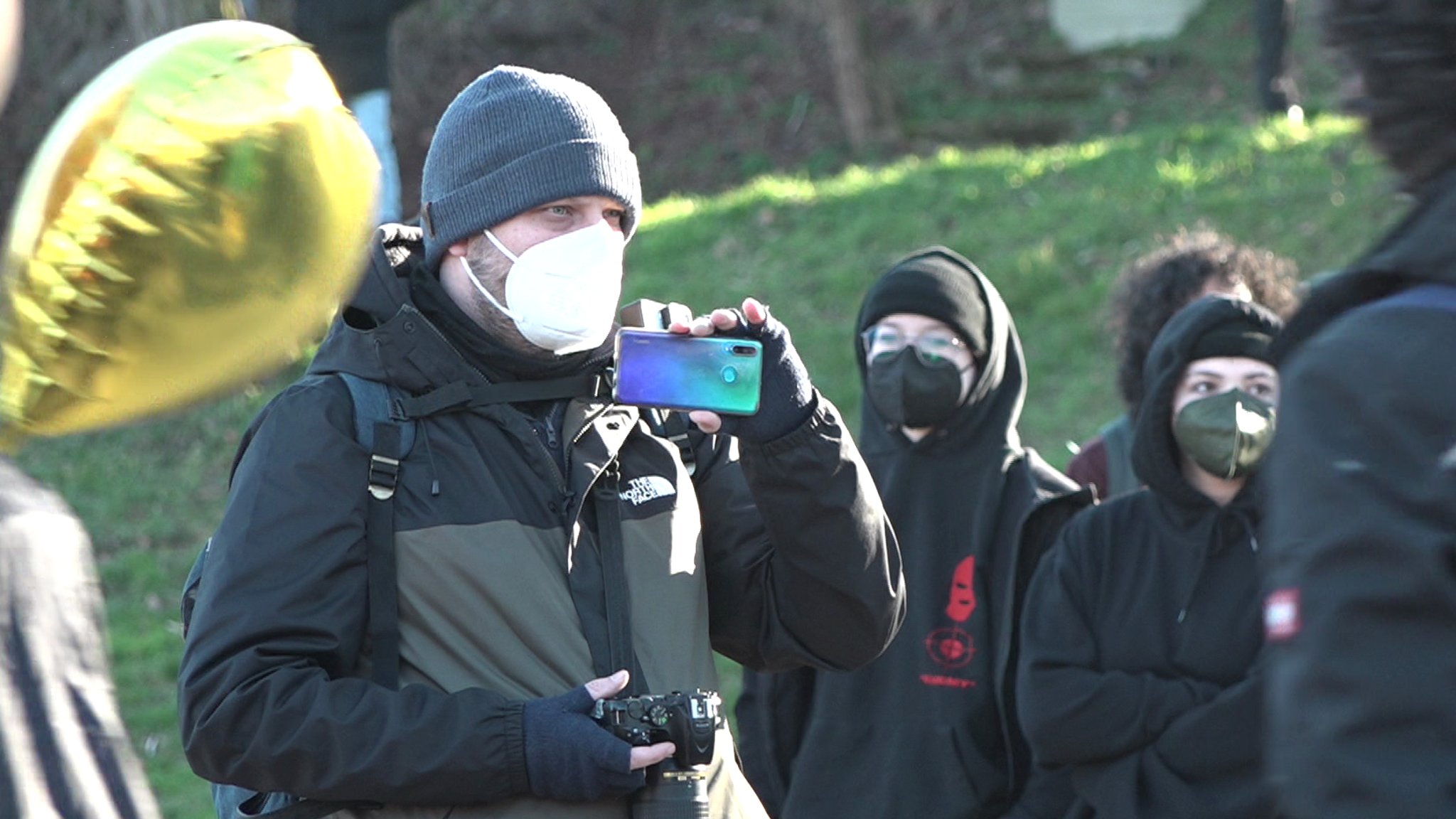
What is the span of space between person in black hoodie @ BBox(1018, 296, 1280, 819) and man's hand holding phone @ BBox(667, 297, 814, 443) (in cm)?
143

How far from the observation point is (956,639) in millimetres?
4551

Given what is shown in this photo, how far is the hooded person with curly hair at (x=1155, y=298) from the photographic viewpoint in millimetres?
5340

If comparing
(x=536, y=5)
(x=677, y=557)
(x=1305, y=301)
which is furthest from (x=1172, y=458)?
(x=536, y=5)

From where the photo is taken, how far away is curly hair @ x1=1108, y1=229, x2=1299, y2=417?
5.34 metres

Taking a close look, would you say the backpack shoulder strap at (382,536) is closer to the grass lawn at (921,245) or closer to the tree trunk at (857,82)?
the grass lawn at (921,245)

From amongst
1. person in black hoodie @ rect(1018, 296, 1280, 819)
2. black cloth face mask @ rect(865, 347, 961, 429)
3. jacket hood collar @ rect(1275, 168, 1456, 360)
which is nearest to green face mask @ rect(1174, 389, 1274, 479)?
person in black hoodie @ rect(1018, 296, 1280, 819)

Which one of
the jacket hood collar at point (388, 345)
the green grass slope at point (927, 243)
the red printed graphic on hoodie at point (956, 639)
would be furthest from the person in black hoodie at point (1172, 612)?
the green grass slope at point (927, 243)

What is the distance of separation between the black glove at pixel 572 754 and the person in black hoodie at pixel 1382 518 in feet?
4.20

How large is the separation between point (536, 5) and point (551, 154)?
18.2 meters

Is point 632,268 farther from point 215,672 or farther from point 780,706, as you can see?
point 215,672

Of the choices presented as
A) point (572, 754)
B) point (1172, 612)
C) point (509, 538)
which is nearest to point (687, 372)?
point (509, 538)

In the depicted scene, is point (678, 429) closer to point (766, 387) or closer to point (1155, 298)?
point (766, 387)

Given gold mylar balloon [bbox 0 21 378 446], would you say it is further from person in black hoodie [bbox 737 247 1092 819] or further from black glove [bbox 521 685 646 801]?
person in black hoodie [bbox 737 247 1092 819]

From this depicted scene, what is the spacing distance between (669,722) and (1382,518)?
1502 millimetres
